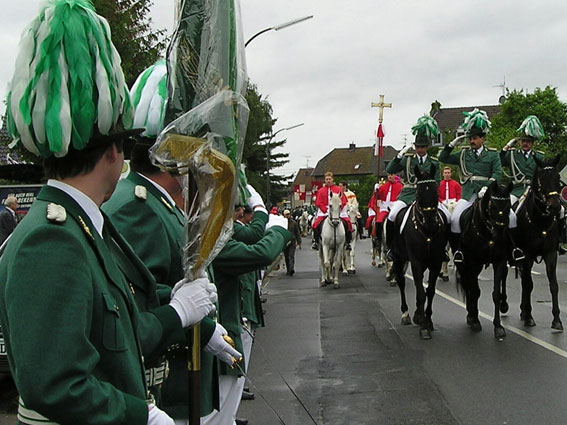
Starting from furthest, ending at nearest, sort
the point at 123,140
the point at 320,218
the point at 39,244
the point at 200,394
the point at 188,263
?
the point at 320,218, the point at 200,394, the point at 188,263, the point at 123,140, the point at 39,244

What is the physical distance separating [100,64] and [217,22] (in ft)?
3.10

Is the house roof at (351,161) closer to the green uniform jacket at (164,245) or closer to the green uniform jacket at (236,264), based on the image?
the green uniform jacket at (236,264)

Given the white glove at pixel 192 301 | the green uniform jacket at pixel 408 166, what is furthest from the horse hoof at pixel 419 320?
the white glove at pixel 192 301

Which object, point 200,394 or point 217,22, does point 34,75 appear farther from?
point 200,394

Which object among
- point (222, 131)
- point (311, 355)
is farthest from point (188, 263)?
point (311, 355)

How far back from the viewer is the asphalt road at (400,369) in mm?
6719

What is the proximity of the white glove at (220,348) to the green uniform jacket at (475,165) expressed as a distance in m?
8.43

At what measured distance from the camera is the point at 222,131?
314 centimetres

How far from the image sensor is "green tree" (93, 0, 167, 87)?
Answer: 17.2 meters

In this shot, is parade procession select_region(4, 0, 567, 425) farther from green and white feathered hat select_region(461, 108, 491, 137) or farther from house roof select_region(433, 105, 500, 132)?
house roof select_region(433, 105, 500, 132)

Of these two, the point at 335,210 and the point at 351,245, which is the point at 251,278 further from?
the point at 351,245

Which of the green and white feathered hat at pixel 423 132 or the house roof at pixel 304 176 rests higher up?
the house roof at pixel 304 176

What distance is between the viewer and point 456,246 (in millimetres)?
11703

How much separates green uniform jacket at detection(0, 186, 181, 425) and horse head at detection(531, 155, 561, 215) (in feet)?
30.2
